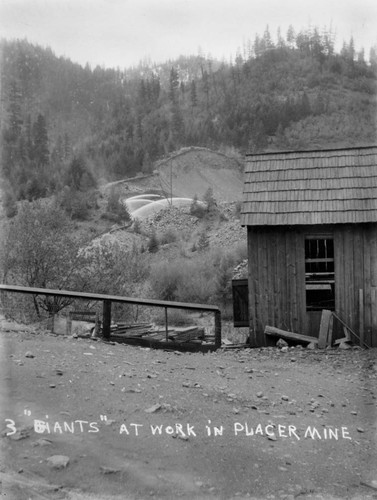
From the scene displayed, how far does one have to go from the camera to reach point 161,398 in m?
5.41

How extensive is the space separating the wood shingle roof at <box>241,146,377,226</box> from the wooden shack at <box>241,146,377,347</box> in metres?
0.02

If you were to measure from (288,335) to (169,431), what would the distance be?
7.32m

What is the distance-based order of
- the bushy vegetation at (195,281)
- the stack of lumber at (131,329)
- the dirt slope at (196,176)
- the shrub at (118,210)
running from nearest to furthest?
1. the stack of lumber at (131,329)
2. the bushy vegetation at (195,281)
3. the shrub at (118,210)
4. the dirt slope at (196,176)

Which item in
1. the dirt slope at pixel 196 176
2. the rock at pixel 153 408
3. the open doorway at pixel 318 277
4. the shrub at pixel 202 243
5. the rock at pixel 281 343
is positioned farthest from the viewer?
the dirt slope at pixel 196 176

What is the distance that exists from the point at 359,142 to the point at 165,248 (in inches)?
2157

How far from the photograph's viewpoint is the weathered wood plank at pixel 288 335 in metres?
11.3

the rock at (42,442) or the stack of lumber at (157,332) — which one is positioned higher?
the rock at (42,442)

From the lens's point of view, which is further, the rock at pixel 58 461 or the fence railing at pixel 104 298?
the fence railing at pixel 104 298

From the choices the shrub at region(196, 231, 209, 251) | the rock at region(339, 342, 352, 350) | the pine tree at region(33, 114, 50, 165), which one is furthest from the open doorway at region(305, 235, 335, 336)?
the pine tree at region(33, 114, 50, 165)

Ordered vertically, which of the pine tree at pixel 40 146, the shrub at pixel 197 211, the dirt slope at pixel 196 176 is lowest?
the shrub at pixel 197 211

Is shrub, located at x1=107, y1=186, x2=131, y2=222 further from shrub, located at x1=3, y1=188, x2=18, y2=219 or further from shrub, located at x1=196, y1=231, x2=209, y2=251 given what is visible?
shrub, located at x1=196, y1=231, x2=209, y2=251

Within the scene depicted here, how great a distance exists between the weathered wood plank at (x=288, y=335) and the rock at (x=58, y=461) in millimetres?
8276

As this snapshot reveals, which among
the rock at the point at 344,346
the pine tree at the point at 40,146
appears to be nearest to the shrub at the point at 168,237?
the rock at the point at 344,346

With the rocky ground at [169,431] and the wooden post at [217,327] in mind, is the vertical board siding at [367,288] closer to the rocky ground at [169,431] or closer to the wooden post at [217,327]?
the wooden post at [217,327]
